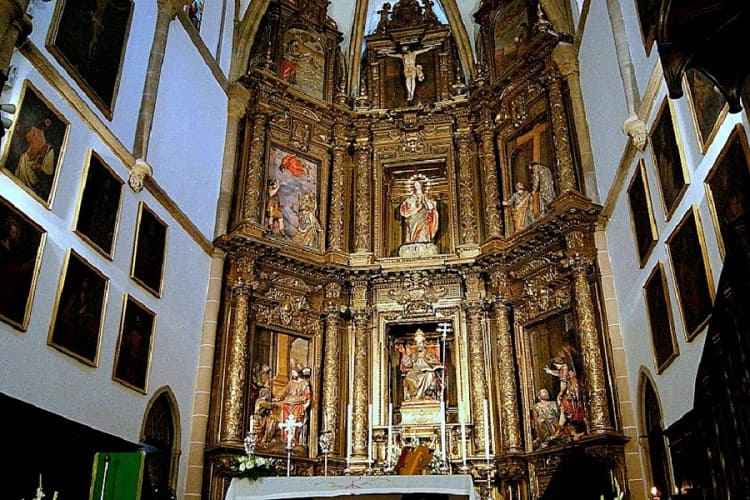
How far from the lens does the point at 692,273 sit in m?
8.09

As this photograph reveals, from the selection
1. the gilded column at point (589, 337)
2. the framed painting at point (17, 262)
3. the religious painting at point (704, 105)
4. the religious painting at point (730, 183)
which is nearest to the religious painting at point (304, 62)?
the gilded column at point (589, 337)

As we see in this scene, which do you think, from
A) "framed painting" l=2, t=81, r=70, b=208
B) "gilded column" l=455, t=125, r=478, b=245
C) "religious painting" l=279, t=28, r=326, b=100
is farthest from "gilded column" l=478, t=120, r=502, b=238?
"framed painting" l=2, t=81, r=70, b=208

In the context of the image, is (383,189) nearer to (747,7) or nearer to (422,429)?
(422,429)

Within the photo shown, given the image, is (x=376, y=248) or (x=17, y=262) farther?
(x=376, y=248)

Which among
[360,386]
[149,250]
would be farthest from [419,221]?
[149,250]

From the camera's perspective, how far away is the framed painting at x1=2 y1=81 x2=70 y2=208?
8.11m

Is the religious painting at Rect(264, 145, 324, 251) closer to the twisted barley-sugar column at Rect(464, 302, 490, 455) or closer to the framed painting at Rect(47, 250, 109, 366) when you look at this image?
the twisted barley-sugar column at Rect(464, 302, 490, 455)

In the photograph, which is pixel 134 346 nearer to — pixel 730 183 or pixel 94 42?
pixel 94 42

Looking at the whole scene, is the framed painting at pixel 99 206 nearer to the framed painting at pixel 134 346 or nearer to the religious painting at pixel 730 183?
the framed painting at pixel 134 346

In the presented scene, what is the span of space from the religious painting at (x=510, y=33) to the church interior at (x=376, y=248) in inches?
2.7

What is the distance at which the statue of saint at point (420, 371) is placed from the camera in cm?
1404

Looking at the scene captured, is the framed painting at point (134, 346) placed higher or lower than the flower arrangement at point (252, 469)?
higher

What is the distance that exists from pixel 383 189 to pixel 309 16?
4.83 m

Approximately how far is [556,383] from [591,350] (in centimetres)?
125
